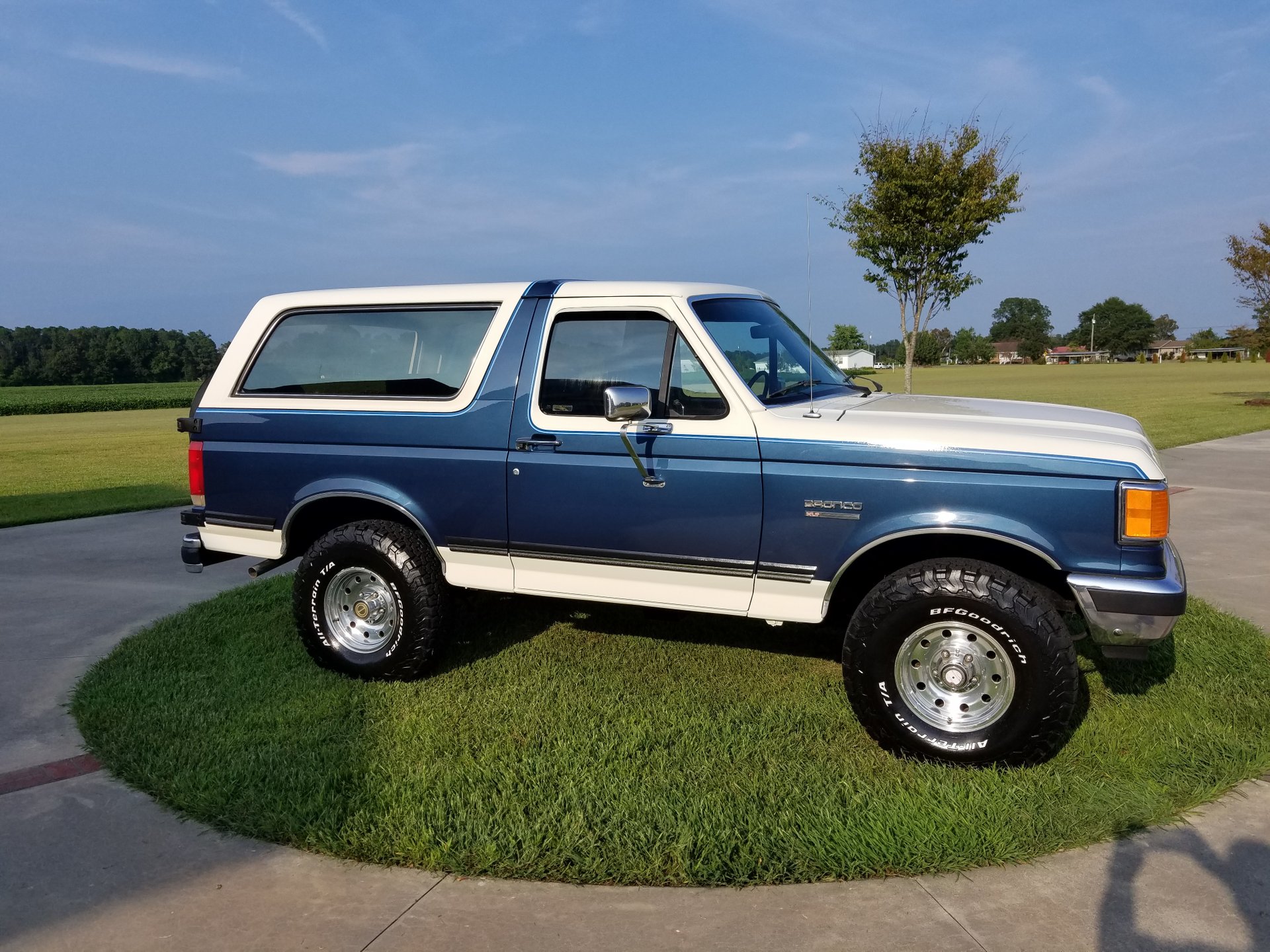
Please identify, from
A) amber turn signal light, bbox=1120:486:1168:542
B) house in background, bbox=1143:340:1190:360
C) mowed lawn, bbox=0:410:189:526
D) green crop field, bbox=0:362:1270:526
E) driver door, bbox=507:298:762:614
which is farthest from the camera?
house in background, bbox=1143:340:1190:360

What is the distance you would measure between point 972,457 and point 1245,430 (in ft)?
61.5

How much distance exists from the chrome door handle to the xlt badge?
125 centimetres

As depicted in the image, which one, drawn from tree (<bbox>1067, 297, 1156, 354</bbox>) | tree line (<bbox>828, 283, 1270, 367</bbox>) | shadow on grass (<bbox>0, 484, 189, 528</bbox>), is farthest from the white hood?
tree (<bbox>1067, 297, 1156, 354</bbox>)

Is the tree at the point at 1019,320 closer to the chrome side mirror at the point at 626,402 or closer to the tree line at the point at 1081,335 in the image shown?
the tree line at the point at 1081,335

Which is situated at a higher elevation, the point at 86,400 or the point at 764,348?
the point at 764,348

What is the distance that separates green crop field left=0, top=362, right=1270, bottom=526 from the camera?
12.4m

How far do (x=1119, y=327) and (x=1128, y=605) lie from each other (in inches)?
6576

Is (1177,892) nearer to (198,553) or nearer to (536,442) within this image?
(536,442)

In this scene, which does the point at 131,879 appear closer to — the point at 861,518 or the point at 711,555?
the point at 711,555

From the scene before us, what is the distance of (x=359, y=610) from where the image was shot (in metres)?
5.14

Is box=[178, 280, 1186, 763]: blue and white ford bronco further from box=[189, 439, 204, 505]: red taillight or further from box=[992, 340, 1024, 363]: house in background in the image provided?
box=[992, 340, 1024, 363]: house in background

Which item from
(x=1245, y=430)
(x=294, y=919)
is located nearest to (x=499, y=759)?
(x=294, y=919)

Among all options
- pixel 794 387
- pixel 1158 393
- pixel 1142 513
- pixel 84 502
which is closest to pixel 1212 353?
pixel 1158 393

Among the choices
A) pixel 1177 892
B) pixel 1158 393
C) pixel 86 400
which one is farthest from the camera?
pixel 86 400
